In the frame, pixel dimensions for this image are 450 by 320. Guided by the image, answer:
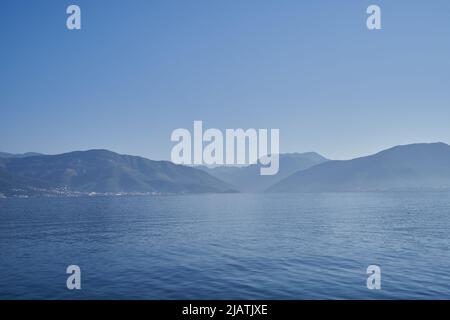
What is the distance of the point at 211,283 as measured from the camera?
107 feet

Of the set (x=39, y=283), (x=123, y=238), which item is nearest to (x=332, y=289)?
(x=39, y=283)

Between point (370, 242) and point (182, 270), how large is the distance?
125ft

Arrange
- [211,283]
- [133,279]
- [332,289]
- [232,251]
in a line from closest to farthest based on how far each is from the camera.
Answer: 1. [332,289]
2. [211,283]
3. [133,279]
4. [232,251]

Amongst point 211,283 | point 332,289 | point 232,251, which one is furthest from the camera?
point 232,251

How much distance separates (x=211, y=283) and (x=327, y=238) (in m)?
39.3

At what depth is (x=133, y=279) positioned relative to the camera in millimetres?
34750
